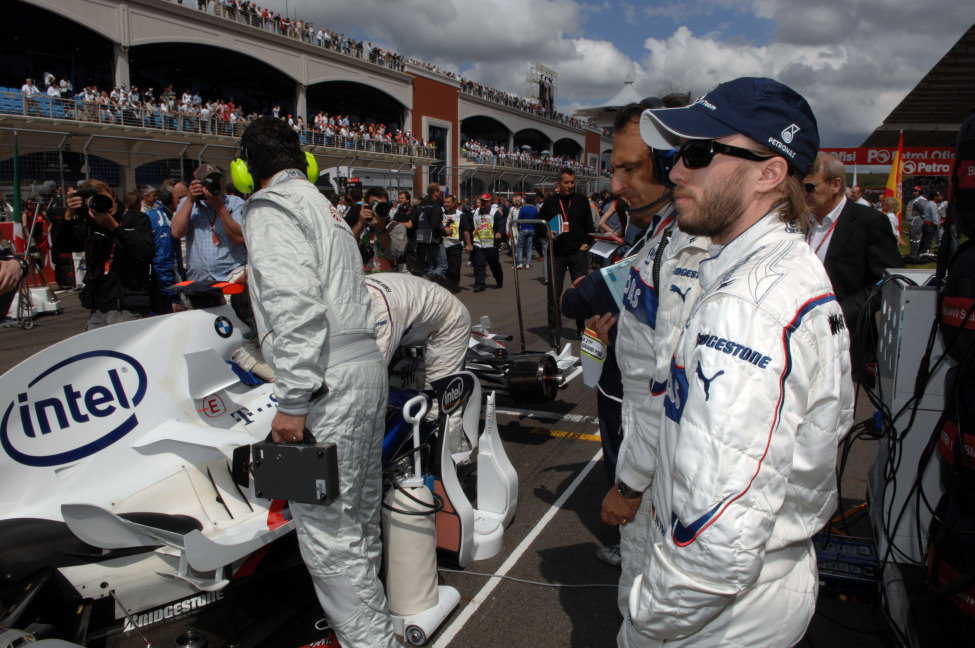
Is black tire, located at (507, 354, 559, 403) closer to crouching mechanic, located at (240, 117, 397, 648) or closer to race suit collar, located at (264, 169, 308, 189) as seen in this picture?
crouching mechanic, located at (240, 117, 397, 648)

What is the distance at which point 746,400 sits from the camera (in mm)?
1120

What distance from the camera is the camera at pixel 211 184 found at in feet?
16.6

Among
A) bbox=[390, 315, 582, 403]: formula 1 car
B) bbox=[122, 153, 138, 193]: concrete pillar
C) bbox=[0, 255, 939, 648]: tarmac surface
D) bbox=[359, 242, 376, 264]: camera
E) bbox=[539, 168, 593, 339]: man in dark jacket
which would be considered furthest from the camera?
bbox=[122, 153, 138, 193]: concrete pillar

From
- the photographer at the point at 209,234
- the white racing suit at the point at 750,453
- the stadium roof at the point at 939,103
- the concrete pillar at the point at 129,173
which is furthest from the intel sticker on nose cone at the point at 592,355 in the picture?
the stadium roof at the point at 939,103

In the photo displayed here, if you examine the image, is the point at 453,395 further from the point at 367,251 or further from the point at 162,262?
the point at 367,251

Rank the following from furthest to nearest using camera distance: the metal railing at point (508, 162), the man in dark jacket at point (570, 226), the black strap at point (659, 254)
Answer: the metal railing at point (508, 162)
the man in dark jacket at point (570, 226)
the black strap at point (659, 254)

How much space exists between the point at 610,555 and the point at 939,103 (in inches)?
1766

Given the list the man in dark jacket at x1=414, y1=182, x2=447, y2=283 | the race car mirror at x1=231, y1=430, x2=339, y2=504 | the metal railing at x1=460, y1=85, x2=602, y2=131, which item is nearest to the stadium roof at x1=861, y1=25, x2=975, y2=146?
the man in dark jacket at x1=414, y1=182, x2=447, y2=283

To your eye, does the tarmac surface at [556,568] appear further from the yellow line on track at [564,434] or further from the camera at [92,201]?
the camera at [92,201]

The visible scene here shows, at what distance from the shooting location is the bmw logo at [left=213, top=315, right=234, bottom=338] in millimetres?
2941

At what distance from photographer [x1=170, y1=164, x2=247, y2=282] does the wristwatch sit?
441 centimetres

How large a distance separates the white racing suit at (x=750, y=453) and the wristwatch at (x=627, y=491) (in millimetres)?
463

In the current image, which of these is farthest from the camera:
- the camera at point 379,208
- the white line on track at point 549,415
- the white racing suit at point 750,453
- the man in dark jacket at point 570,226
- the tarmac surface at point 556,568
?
the camera at point 379,208

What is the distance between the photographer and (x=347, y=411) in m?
2.28
